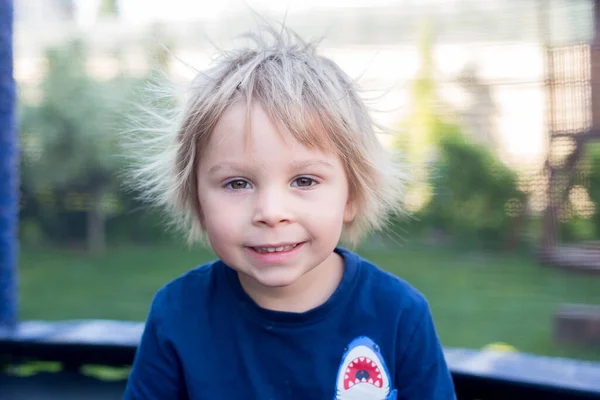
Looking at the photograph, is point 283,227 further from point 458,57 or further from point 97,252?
point 97,252

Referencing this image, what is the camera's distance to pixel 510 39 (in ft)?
6.98

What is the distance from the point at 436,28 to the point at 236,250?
1827mm

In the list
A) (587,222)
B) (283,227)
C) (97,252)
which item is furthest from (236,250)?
(97,252)

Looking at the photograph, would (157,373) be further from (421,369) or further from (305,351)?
(421,369)

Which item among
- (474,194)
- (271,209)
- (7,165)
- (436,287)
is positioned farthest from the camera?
(436,287)

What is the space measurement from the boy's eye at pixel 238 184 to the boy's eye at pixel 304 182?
0.06 meters

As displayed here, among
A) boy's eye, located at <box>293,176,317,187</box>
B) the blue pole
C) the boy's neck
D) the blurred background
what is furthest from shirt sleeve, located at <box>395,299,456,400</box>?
the blue pole

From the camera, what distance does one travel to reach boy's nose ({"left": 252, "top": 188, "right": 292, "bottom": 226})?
2.23 ft

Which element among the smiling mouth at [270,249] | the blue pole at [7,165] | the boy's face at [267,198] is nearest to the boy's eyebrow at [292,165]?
the boy's face at [267,198]

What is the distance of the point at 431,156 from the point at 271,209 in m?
1.67

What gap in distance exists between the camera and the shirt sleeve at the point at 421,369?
80 cm

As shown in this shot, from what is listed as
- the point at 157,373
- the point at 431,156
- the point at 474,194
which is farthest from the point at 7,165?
the point at 474,194

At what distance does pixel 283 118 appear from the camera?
0.70m

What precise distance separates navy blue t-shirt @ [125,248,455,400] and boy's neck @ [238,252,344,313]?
18mm
